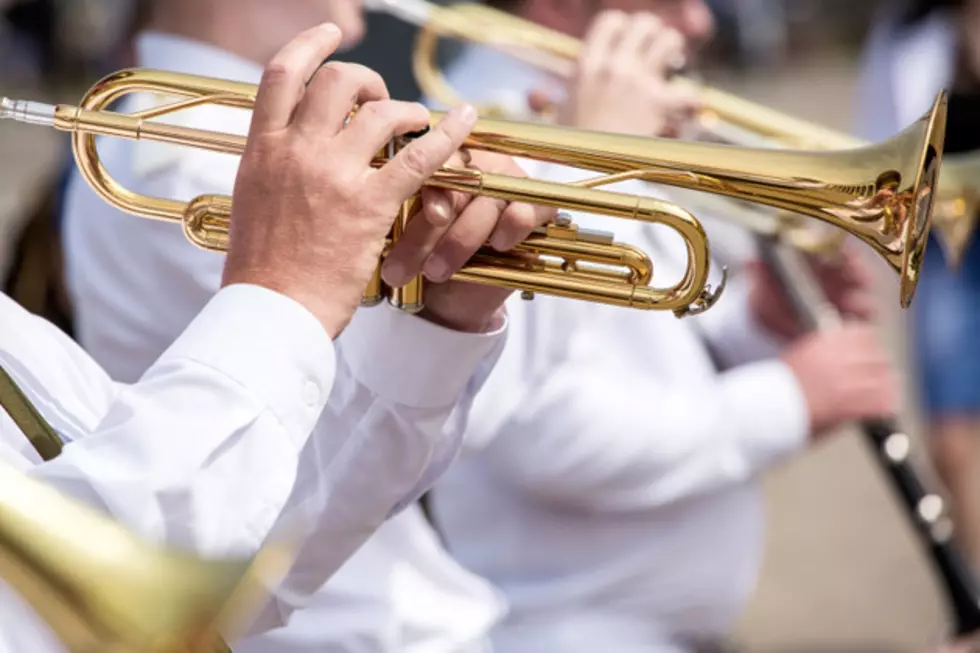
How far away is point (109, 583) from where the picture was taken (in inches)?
29.0

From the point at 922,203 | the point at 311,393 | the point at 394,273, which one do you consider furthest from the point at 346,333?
the point at 922,203

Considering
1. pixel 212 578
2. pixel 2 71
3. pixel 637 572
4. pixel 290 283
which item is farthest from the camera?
pixel 2 71

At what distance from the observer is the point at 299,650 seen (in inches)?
69.2

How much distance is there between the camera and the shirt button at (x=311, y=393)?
1.18 meters

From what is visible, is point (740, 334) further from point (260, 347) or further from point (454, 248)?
point (260, 347)

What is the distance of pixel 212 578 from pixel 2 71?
12524 mm

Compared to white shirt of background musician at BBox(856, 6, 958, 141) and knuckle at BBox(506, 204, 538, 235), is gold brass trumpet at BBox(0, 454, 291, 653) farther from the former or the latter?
white shirt of background musician at BBox(856, 6, 958, 141)

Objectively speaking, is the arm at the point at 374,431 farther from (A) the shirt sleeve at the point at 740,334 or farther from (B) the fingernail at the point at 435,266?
(A) the shirt sleeve at the point at 740,334

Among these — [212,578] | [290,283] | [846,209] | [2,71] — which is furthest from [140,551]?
[2,71]

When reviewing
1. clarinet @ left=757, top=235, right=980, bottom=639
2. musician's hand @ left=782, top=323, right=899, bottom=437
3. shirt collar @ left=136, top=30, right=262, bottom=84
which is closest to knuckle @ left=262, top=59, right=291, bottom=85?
shirt collar @ left=136, top=30, right=262, bottom=84

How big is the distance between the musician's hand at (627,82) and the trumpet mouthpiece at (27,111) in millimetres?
934

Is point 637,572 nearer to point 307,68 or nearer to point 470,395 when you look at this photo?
point 470,395

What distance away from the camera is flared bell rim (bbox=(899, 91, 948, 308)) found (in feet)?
4.77

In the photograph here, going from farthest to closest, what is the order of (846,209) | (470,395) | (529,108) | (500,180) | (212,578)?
(529,108) → (470,395) → (846,209) → (500,180) → (212,578)
